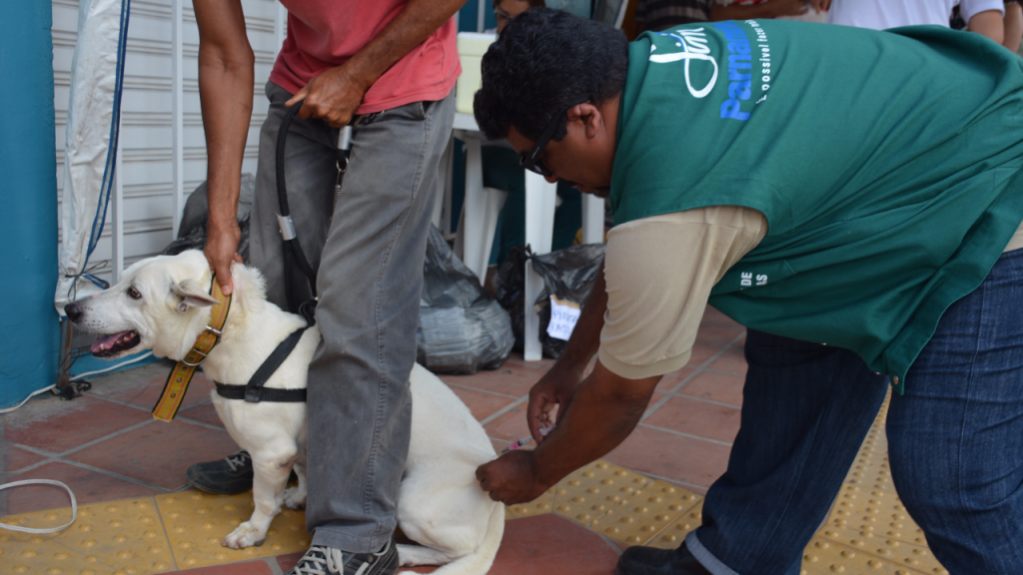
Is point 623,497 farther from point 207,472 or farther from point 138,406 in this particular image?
point 138,406

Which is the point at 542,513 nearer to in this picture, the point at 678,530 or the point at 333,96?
the point at 678,530

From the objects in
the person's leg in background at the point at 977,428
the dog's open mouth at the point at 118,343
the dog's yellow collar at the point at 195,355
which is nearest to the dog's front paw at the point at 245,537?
the dog's yellow collar at the point at 195,355

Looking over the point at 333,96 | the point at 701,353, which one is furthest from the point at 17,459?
the point at 701,353

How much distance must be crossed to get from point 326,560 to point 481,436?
0.60 metres

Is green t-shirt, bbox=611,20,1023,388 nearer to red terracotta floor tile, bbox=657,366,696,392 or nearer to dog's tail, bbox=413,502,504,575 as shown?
dog's tail, bbox=413,502,504,575

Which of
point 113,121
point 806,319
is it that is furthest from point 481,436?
point 113,121

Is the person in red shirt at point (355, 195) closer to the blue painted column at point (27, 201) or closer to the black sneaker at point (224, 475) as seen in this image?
the black sneaker at point (224, 475)

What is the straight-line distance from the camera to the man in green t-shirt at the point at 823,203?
1434 mm

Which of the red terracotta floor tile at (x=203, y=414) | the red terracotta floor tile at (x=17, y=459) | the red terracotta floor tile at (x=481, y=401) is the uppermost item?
the red terracotta floor tile at (x=17, y=459)

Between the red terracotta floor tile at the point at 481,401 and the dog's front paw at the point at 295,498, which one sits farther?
the red terracotta floor tile at the point at 481,401

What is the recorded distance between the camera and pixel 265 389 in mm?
2100

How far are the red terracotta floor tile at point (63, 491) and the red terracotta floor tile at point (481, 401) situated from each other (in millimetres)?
1428

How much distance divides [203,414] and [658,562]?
204 centimetres

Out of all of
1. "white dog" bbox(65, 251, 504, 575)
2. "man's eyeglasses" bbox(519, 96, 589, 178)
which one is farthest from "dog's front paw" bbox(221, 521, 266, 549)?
"man's eyeglasses" bbox(519, 96, 589, 178)
